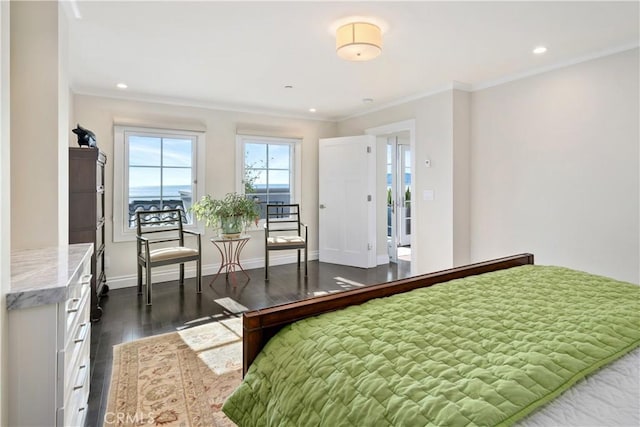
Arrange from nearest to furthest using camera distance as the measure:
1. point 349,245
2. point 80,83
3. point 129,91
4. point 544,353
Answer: point 544,353 → point 80,83 → point 129,91 → point 349,245

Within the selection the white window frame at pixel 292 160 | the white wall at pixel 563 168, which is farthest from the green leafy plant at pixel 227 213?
the white wall at pixel 563 168

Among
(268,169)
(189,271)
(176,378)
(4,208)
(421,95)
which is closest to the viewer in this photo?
(4,208)

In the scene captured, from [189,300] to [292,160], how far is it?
2.74 metres

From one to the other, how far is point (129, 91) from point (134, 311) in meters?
2.56

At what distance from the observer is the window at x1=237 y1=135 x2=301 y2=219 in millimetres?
5093

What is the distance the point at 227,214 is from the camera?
421cm

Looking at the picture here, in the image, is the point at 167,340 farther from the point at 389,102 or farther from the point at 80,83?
the point at 389,102

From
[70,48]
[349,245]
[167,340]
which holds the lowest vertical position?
[167,340]

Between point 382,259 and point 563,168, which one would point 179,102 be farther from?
point 563,168

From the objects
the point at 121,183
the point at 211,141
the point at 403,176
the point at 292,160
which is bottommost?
the point at 121,183

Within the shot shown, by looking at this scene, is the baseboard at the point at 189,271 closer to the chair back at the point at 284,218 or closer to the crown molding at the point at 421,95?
the chair back at the point at 284,218

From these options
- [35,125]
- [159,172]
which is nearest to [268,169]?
[159,172]

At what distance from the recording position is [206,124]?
4766 mm

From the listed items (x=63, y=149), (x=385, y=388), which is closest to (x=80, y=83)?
(x=63, y=149)
